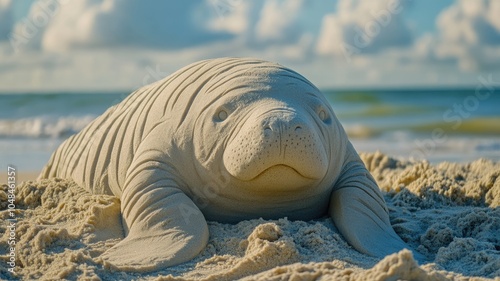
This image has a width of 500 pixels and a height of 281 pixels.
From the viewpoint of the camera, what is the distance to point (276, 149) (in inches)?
192

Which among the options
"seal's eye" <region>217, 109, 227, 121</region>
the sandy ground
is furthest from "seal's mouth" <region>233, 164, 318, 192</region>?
the sandy ground

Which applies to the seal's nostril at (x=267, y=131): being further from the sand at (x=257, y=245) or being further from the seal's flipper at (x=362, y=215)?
the seal's flipper at (x=362, y=215)

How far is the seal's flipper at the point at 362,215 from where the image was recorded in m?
5.14

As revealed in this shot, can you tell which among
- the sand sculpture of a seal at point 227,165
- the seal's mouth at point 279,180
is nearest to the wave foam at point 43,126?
the sand sculpture of a seal at point 227,165

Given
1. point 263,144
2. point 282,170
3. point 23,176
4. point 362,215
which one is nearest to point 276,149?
point 263,144

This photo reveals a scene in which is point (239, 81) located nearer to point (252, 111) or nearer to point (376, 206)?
point (252, 111)

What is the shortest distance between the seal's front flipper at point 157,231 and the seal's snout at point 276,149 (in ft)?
1.32

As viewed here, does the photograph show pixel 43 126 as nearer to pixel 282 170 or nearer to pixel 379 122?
pixel 379 122

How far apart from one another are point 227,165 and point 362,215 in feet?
3.22

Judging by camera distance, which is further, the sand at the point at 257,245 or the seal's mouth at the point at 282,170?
the seal's mouth at the point at 282,170

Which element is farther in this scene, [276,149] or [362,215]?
[362,215]

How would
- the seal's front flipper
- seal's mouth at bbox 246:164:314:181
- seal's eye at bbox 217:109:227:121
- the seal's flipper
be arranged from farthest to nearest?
1. seal's eye at bbox 217:109:227:121
2. the seal's flipper
3. seal's mouth at bbox 246:164:314:181
4. the seal's front flipper

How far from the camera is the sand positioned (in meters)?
4.43

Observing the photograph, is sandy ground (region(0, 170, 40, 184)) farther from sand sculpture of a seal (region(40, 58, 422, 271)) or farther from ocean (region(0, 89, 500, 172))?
sand sculpture of a seal (region(40, 58, 422, 271))
